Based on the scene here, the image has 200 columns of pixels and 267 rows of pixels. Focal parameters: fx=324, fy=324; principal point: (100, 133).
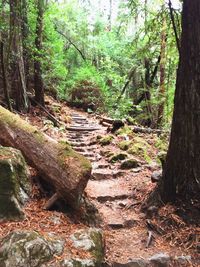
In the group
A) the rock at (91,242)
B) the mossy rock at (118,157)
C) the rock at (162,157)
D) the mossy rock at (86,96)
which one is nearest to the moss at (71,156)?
the rock at (91,242)

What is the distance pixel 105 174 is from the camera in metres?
7.21

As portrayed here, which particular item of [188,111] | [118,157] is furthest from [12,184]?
[118,157]

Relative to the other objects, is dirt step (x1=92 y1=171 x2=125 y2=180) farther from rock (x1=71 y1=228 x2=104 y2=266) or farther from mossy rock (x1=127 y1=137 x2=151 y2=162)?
rock (x1=71 y1=228 x2=104 y2=266)

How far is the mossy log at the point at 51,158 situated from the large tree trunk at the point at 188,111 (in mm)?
1456

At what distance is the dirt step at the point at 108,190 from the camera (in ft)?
19.8

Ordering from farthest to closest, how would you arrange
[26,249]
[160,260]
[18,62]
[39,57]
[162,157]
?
1. [39,57]
2. [18,62]
3. [162,157]
4. [160,260]
5. [26,249]

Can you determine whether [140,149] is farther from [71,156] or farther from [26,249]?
[26,249]

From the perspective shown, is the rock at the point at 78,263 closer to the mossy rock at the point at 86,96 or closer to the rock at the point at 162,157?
the rock at the point at 162,157

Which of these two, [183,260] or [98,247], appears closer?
[98,247]

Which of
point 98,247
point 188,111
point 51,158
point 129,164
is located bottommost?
point 129,164

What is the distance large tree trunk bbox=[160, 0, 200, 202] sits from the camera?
4.75 m

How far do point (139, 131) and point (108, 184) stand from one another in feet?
15.9

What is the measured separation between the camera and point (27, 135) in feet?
16.0

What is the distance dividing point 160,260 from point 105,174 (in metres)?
3.25
